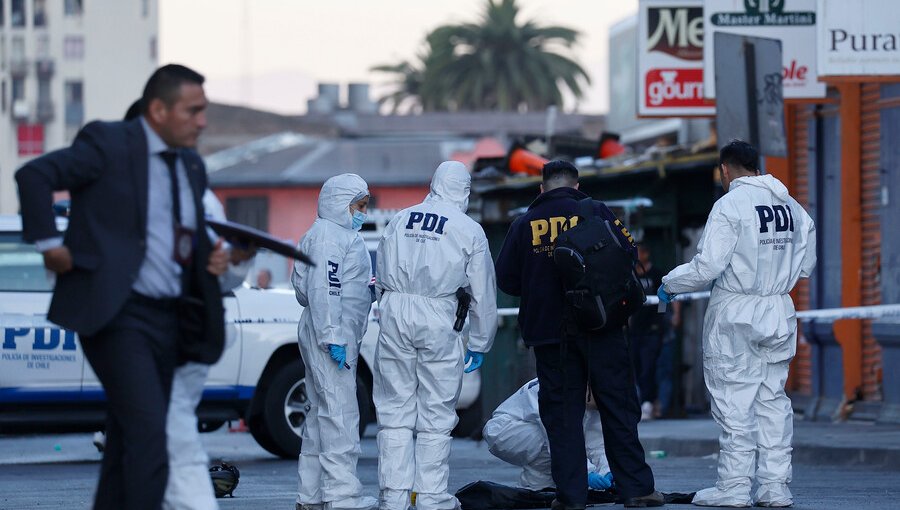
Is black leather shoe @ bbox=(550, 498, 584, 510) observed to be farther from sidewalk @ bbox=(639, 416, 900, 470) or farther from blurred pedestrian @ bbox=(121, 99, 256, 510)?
sidewalk @ bbox=(639, 416, 900, 470)

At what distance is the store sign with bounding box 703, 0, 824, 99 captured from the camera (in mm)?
14922

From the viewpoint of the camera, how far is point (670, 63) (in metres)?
17.3

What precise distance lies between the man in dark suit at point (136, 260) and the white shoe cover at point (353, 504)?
285cm

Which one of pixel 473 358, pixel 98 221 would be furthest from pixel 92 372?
pixel 98 221

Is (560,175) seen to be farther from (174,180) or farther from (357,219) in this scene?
(174,180)

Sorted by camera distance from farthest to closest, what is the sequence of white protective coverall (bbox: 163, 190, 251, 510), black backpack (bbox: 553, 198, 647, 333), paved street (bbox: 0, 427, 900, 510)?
paved street (bbox: 0, 427, 900, 510) → black backpack (bbox: 553, 198, 647, 333) → white protective coverall (bbox: 163, 190, 251, 510)

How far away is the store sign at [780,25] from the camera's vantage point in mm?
14922

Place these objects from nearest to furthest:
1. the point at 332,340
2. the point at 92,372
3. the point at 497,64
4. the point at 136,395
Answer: the point at 136,395
the point at 332,340
the point at 92,372
the point at 497,64

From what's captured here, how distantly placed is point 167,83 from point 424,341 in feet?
9.27

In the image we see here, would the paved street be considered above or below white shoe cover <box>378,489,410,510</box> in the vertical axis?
below

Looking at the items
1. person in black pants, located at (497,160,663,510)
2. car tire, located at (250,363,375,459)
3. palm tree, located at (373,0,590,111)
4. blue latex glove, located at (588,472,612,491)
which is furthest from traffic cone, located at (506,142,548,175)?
palm tree, located at (373,0,590,111)

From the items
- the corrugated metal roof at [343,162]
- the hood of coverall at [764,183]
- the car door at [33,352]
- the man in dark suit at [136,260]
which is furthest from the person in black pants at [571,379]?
the corrugated metal roof at [343,162]

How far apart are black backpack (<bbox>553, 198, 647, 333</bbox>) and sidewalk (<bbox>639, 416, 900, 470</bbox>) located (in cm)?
401

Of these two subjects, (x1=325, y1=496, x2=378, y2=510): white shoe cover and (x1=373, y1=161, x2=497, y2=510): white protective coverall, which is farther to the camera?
(x1=325, y1=496, x2=378, y2=510): white shoe cover
